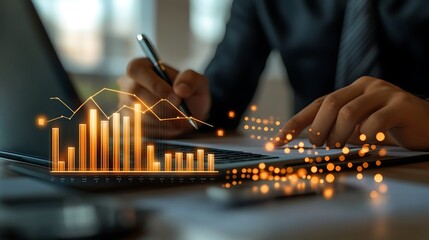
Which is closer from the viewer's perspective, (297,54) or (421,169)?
(421,169)

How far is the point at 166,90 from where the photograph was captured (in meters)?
0.73

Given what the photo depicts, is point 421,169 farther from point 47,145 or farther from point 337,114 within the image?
point 47,145

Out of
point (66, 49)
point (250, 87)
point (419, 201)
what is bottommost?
point (419, 201)

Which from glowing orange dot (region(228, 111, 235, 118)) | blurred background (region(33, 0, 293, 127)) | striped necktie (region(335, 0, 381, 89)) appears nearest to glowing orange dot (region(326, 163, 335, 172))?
striped necktie (region(335, 0, 381, 89))

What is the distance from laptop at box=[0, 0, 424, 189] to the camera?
32cm

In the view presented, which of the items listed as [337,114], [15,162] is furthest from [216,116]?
[15,162]

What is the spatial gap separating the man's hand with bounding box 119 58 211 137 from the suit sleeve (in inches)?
11.2

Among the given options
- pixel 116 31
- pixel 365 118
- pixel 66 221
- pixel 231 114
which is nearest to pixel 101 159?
pixel 66 221

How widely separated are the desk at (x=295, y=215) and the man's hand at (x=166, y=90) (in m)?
0.37

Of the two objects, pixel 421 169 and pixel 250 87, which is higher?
pixel 250 87

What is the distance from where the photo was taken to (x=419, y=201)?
279 millimetres

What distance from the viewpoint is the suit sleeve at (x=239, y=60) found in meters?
1.10

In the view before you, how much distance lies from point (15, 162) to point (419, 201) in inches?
11.6

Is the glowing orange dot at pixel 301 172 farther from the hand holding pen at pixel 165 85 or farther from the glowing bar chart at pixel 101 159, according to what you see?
the hand holding pen at pixel 165 85
